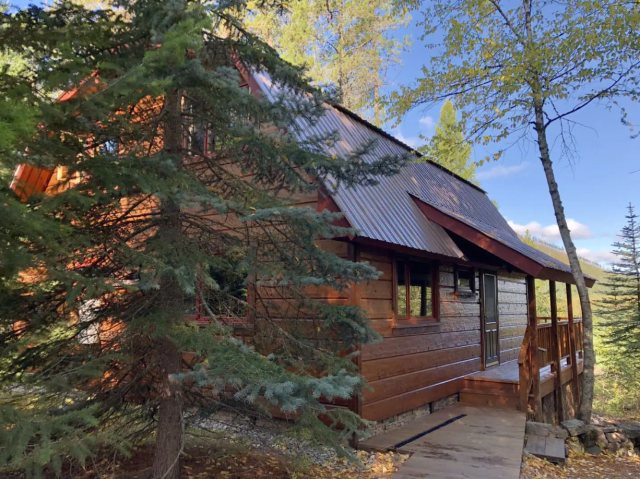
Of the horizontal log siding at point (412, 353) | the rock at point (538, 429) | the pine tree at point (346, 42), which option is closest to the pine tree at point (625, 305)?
the horizontal log siding at point (412, 353)

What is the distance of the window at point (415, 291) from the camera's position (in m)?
7.53

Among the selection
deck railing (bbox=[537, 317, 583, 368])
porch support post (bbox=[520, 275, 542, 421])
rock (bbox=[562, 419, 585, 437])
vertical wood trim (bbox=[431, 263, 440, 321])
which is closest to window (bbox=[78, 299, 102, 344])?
vertical wood trim (bbox=[431, 263, 440, 321])

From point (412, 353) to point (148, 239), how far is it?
192 inches

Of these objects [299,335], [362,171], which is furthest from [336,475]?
[362,171]

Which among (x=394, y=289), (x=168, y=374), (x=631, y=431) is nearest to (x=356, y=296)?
(x=394, y=289)

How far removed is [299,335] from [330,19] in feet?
55.0

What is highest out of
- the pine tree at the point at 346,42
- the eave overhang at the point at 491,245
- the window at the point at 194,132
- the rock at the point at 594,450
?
the pine tree at the point at 346,42

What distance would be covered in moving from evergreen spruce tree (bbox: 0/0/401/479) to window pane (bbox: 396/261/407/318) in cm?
246

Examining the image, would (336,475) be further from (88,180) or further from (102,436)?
(88,180)

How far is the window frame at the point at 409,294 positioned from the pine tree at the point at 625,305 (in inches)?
476

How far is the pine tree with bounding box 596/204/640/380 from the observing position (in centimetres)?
1688

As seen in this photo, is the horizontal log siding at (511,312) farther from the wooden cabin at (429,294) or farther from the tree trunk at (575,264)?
the tree trunk at (575,264)

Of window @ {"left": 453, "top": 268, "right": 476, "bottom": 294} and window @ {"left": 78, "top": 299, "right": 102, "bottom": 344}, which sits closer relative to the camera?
window @ {"left": 78, "top": 299, "right": 102, "bottom": 344}

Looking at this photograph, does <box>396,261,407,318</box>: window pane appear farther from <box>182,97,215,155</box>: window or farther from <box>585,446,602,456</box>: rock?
<box>585,446,602,456</box>: rock
